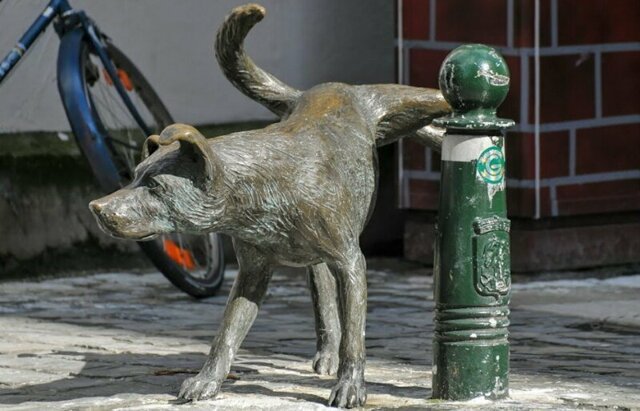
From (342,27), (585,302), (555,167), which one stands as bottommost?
(585,302)

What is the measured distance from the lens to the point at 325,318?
7.02 meters

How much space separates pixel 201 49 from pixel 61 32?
4.91ft

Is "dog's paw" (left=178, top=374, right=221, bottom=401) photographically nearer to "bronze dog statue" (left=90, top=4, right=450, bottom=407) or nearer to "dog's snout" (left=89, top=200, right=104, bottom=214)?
"bronze dog statue" (left=90, top=4, right=450, bottom=407)

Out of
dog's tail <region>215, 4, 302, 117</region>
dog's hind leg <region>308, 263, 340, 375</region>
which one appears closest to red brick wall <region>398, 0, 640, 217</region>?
dog's hind leg <region>308, 263, 340, 375</region>

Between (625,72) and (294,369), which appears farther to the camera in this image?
(625,72)

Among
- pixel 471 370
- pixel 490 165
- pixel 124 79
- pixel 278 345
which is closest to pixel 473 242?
pixel 490 165

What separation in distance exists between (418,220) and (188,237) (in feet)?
5.50

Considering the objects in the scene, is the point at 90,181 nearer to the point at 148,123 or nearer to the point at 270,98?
the point at 148,123

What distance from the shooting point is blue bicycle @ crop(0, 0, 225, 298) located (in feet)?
30.4

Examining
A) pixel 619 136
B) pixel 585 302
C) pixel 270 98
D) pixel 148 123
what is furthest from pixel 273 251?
pixel 619 136

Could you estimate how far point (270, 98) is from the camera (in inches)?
273

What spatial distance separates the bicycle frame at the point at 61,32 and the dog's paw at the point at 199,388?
11.6 feet

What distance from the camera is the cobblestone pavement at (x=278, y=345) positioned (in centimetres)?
636

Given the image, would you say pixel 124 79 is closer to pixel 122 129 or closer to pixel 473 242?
pixel 122 129
